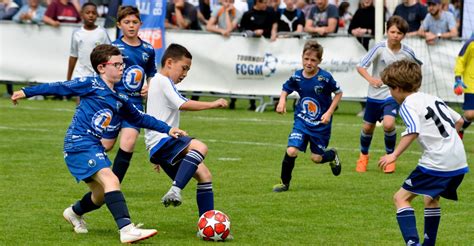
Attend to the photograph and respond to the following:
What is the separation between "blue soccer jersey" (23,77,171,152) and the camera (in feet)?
29.6

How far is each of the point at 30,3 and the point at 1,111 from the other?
15.9ft

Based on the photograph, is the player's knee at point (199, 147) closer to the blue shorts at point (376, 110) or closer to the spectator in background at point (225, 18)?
the blue shorts at point (376, 110)

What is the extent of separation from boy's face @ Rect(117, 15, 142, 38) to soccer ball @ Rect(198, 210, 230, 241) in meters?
3.10

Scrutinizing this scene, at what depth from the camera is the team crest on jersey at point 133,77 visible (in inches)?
469

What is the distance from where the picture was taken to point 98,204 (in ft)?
31.0

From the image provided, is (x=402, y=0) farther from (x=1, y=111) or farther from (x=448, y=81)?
(x=1, y=111)

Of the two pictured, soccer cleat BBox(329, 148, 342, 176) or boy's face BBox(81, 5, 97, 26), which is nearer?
soccer cleat BBox(329, 148, 342, 176)

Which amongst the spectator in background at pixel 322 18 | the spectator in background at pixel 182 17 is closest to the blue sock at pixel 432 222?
the spectator in background at pixel 322 18

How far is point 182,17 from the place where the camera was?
23.5m

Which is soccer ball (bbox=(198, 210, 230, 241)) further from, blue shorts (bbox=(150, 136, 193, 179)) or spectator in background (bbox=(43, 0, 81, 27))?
spectator in background (bbox=(43, 0, 81, 27))

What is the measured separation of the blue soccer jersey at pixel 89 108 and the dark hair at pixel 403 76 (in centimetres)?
191

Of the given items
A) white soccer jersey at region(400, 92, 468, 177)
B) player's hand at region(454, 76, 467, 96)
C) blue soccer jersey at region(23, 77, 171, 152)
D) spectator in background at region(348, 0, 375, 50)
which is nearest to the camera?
white soccer jersey at region(400, 92, 468, 177)

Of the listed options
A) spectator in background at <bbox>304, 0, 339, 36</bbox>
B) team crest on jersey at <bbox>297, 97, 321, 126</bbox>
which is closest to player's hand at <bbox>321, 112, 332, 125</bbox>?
team crest on jersey at <bbox>297, 97, 321, 126</bbox>

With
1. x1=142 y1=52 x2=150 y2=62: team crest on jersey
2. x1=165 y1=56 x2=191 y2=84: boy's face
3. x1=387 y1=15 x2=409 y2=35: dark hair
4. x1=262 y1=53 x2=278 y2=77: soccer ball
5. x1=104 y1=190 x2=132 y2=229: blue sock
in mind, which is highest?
x1=165 y1=56 x2=191 y2=84: boy's face
